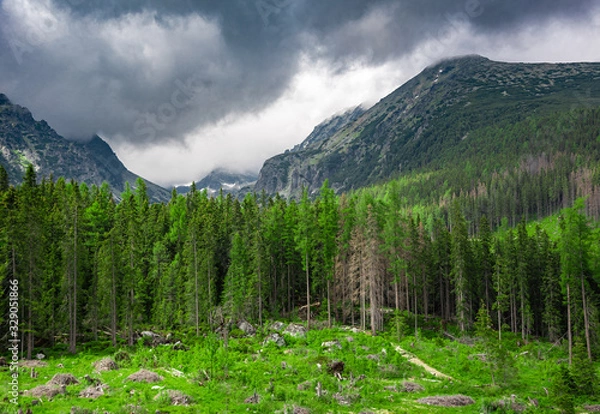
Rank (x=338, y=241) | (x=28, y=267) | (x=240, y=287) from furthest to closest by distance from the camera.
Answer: (x=338, y=241)
(x=240, y=287)
(x=28, y=267)

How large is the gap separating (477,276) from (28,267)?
6230 centimetres

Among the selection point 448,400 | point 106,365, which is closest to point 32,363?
point 106,365

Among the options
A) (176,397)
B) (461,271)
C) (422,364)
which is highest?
(461,271)

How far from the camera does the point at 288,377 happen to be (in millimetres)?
27625

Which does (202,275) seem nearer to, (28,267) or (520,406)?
(28,267)

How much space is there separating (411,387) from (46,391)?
2392 centimetres

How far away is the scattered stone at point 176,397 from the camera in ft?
68.6

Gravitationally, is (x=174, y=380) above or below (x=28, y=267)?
below

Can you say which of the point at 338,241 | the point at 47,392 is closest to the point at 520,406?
the point at 47,392

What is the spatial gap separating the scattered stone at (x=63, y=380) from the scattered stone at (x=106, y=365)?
431 cm

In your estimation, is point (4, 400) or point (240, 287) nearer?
point (4, 400)

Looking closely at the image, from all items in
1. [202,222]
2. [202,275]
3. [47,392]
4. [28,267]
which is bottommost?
[47,392]

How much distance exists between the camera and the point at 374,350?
35906 millimetres
